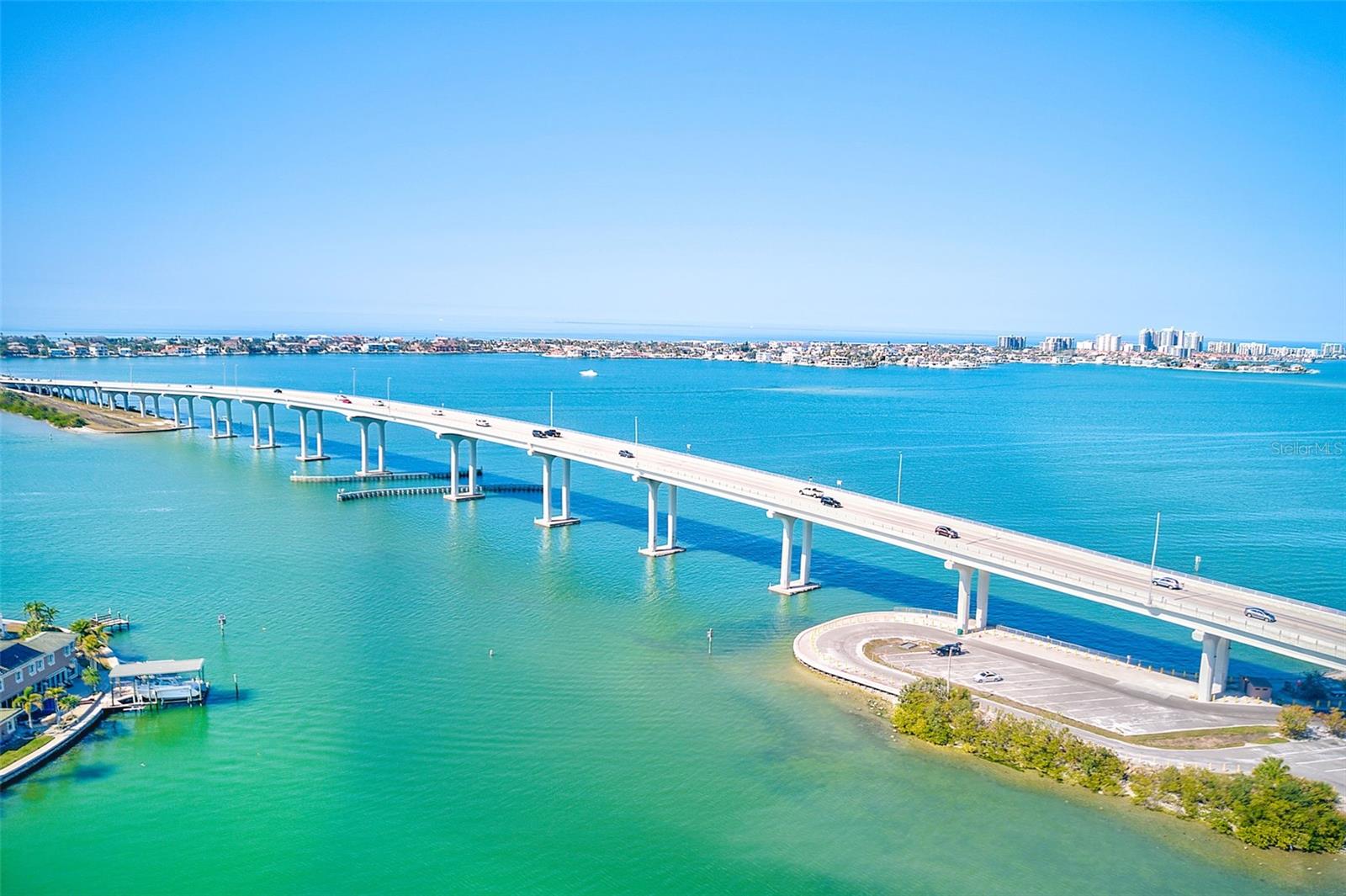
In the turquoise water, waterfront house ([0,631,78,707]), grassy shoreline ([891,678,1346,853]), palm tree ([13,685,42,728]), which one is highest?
waterfront house ([0,631,78,707])

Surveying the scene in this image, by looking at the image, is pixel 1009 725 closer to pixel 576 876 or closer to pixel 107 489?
pixel 576 876

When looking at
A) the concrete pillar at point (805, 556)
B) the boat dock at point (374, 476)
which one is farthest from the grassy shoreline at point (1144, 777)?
the boat dock at point (374, 476)

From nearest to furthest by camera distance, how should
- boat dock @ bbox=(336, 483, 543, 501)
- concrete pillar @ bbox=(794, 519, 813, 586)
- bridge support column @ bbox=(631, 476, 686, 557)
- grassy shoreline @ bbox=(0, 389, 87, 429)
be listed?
1. concrete pillar @ bbox=(794, 519, 813, 586)
2. bridge support column @ bbox=(631, 476, 686, 557)
3. boat dock @ bbox=(336, 483, 543, 501)
4. grassy shoreline @ bbox=(0, 389, 87, 429)

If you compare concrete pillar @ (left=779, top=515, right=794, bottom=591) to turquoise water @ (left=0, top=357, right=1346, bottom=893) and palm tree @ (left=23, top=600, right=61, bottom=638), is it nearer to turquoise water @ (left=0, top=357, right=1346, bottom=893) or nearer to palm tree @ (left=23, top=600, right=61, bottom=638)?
turquoise water @ (left=0, top=357, right=1346, bottom=893)

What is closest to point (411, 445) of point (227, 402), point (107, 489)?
point (227, 402)

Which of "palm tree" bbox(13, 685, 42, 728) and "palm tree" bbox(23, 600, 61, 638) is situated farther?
"palm tree" bbox(23, 600, 61, 638)

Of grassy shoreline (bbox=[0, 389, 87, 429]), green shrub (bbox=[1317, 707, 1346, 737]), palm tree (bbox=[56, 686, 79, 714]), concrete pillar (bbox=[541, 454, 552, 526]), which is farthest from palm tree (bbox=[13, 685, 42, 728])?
grassy shoreline (bbox=[0, 389, 87, 429])
